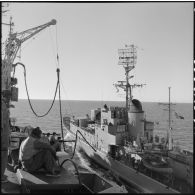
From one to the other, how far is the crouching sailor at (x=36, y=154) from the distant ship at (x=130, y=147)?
10467 millimetres

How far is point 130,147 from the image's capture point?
889 inches

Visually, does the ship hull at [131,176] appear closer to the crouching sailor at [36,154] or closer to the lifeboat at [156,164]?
the lifeboat at [156,164]

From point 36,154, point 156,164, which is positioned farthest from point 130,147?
point 36,154

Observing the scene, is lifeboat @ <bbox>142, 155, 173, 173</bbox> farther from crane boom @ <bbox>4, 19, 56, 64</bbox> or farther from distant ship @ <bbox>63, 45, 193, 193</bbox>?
crane boom @ <bbox>4, 19, 56, 64</bbox>

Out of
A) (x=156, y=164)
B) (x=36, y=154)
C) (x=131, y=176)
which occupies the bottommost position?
(x=131, y=176)

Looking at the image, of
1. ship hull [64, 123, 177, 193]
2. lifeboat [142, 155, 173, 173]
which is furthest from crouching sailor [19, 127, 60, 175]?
lifeboat [142, 155, 173, 173]

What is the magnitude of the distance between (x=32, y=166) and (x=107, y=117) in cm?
1838

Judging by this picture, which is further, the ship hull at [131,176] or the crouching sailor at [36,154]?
the ship hull at [131,176]

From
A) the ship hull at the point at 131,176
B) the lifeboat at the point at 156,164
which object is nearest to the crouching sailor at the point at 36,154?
the ship hull at the point at 131,176

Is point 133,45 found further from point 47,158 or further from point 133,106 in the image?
point 47,158

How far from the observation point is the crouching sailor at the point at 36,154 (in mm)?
7668

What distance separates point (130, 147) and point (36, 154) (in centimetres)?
1564

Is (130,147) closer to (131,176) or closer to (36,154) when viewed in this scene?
(131,176)

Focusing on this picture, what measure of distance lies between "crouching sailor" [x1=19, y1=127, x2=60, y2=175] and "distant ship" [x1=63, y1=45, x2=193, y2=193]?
10467 mm
